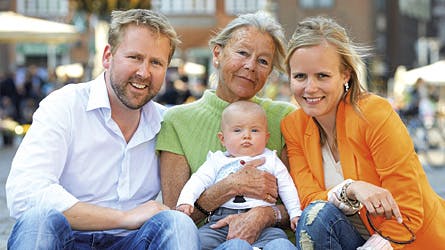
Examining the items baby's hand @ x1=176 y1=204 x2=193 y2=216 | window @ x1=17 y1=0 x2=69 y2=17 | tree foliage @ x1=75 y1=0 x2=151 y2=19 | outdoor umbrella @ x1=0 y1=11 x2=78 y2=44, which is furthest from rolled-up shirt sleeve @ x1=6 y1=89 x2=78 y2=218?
window @ x1=17 y1=0 x2=69 y2=17

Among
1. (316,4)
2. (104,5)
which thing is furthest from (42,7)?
(104,5)

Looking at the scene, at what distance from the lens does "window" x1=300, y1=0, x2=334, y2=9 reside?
182 feet

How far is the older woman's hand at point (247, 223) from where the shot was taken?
140 inches

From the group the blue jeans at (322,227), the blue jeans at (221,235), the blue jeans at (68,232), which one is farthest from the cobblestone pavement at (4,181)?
the blue jeans at (322,227)

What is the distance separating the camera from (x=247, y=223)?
359 cm

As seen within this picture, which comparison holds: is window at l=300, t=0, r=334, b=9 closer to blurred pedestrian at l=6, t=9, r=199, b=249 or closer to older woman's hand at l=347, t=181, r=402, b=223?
blurred pedestrian at l=6, t=9, r=199, b=249

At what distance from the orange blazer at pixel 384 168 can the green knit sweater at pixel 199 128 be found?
414 mm

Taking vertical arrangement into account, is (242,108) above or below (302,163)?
above

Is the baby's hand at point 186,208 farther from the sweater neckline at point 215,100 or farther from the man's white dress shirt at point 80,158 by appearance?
the sweater neckline at point 215,100

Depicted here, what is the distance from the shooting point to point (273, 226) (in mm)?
3729

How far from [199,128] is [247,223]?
612 mm

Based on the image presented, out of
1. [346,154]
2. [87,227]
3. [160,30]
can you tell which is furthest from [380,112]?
[87,227]

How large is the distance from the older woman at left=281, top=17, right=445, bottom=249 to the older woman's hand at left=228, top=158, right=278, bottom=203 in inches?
4.8

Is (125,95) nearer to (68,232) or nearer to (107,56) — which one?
(107,56)
